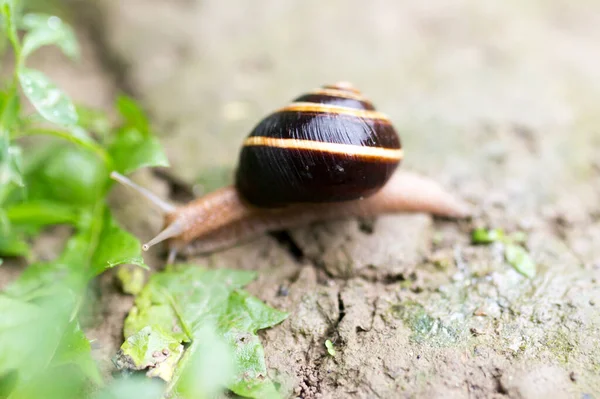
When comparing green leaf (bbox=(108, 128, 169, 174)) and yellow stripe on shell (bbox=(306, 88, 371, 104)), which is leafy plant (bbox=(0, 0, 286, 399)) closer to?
green leaf (bbox=(108, 128, 169, 174))

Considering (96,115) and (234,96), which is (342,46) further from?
(96,115)

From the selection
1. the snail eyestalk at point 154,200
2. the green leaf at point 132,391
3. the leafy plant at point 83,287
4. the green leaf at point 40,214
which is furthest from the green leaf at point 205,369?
the green leaf at point 40,214

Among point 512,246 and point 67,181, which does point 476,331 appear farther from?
point 67,181

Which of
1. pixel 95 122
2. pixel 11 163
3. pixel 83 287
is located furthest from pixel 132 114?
pixel 83 287

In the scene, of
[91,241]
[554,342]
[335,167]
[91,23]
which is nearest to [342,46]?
[335,167]

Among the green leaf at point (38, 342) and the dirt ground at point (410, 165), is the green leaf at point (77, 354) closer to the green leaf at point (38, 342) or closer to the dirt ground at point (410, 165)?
the green leaf at point (38, 342)

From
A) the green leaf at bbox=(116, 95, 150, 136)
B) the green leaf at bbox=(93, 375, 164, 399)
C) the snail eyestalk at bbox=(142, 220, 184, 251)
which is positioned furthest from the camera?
the green leaf at bbox=(116, 95, 150, 136)

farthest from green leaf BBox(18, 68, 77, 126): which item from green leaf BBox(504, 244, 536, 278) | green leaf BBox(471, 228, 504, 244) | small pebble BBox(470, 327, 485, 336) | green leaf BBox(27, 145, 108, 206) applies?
green leaf BBox(504, 244, 536, 278)
